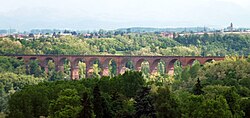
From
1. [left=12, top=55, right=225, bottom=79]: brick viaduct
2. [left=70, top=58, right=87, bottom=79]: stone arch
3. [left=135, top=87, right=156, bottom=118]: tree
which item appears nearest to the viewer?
[left=135, top=87, right=156, bottom=118]: tree

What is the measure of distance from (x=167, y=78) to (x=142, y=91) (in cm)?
5394

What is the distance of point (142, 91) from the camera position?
60.8m

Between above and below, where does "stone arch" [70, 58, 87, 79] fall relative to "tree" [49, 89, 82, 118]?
below

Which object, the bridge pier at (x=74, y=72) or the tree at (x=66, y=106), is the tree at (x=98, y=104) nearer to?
the tree at (x=66, y=106)

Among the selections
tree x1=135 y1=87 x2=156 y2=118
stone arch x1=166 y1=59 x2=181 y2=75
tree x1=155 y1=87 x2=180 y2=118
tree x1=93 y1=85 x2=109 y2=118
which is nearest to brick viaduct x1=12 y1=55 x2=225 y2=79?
stone arch x1=166 y1=59 x2=181 y2=75

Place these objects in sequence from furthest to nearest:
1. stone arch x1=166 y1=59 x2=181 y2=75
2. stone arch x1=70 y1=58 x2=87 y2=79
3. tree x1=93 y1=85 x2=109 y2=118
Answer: stone arch x1=70 y1=58 x2=87 y2=79, stone arch x1=166 y1=59 x2=181 y2=75, tree x1=93 y1=85 x2=109 y2=118

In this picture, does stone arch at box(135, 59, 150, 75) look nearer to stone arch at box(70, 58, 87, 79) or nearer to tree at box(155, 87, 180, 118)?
stone arch at box(70, 58, 87, 79)

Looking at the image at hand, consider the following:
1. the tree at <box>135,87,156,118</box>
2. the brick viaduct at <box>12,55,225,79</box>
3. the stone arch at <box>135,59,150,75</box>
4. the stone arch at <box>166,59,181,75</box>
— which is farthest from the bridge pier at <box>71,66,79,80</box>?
the tree at <box>135,87,156,118</box>

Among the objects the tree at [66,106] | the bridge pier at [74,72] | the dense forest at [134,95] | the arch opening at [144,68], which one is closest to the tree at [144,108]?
the dense forest at [134,95]

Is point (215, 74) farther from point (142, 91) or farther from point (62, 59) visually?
point (62, 59)

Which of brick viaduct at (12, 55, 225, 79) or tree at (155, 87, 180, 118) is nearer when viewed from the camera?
tree at (155, 87, 180, 118)

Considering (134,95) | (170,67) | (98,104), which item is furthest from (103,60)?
(98,104)

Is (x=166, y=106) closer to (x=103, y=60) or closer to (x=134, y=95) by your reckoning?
(x=134, y=95)

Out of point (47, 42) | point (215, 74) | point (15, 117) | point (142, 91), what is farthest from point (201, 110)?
point (47, 42)
